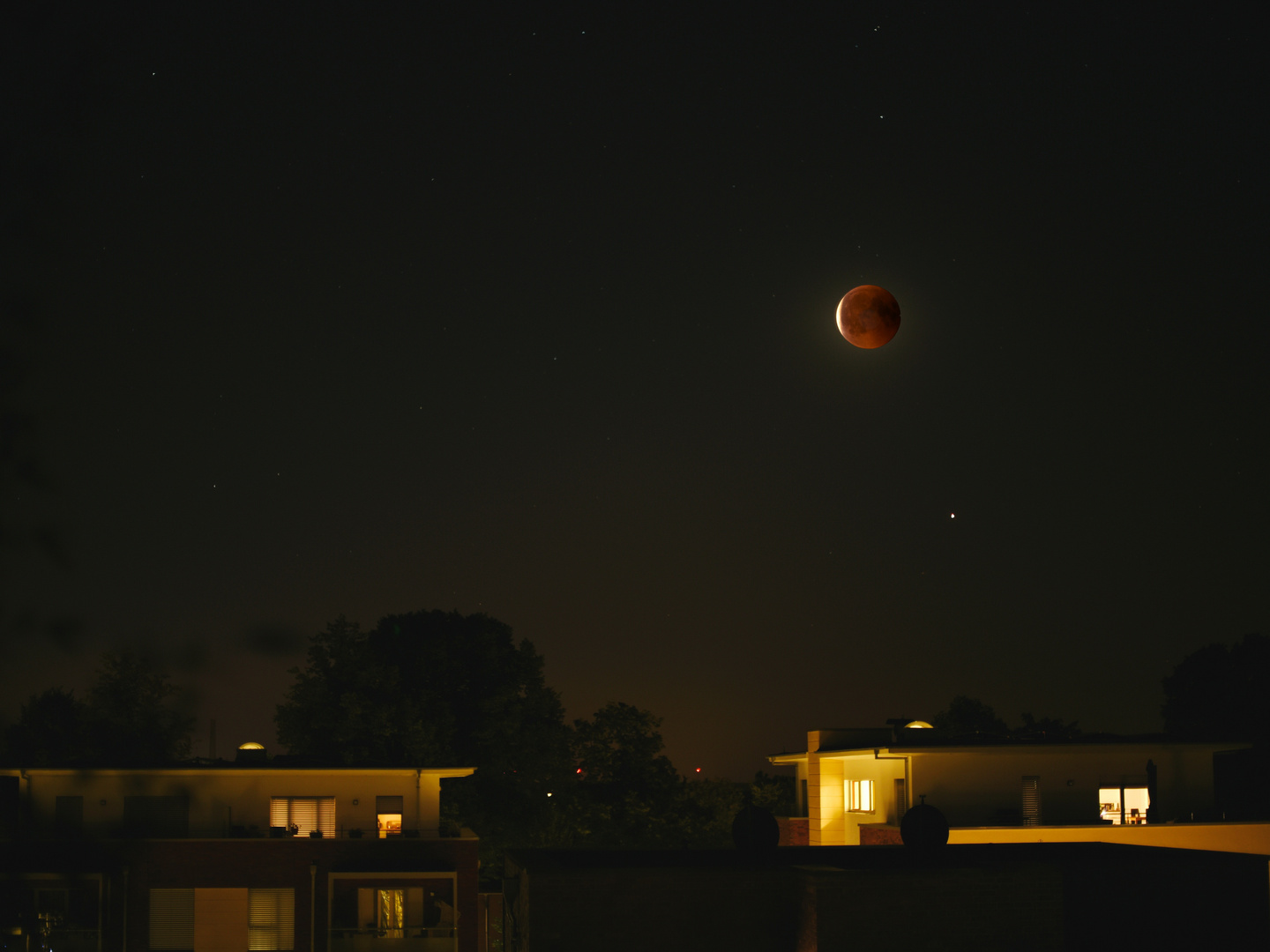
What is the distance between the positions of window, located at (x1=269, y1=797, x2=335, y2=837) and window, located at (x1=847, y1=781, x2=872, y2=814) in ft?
59.9

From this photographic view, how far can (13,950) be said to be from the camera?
3.60 meters

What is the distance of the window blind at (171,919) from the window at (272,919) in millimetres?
1765

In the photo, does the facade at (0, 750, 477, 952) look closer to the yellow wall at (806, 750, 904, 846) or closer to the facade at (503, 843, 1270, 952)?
the yellow wall at (806, 750, 904, 846)

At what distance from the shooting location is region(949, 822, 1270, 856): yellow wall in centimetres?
3291

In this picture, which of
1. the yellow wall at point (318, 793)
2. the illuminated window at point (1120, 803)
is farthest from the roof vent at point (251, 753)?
the illuminated window at point (1120, 803)

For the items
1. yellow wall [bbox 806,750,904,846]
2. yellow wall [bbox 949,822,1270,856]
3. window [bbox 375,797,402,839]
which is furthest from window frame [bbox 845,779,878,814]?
window [bbox 375,797,402,839]

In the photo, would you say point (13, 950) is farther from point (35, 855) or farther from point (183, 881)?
point (183, 881)

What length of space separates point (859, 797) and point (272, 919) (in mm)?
20297

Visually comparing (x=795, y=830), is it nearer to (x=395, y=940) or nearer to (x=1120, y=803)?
(x=1120, y=803)

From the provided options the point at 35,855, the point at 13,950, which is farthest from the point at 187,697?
the point at 13,950

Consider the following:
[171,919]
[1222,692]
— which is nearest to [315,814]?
[171,919]

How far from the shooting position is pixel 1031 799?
1469 inches

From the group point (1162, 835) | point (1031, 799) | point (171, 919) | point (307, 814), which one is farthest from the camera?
point (307, 814)

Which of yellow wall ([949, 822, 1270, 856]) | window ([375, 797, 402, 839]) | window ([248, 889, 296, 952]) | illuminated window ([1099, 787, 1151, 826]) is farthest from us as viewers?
window ([375, 797, 402, 839])
